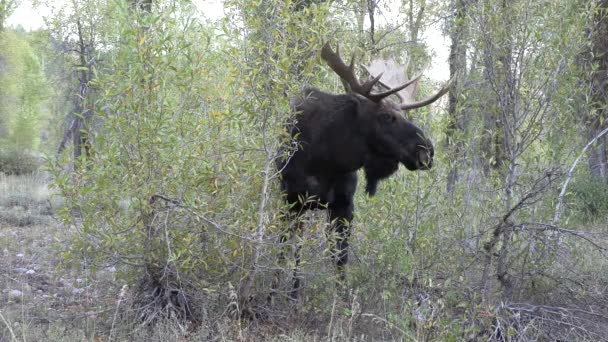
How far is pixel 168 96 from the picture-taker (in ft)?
15.9

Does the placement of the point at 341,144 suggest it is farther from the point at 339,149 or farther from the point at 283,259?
the point at 283,259

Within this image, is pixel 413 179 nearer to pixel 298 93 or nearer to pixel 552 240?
pixel 552 240

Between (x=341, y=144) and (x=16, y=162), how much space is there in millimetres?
19891

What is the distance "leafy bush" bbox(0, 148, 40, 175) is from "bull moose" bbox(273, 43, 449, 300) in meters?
18.7

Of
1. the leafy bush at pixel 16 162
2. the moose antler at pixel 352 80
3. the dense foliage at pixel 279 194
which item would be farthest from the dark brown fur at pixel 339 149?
the leafy bush at pixel 16 162

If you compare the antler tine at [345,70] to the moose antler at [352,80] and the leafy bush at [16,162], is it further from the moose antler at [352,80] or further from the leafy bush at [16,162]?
the leafy bush at [16,162]

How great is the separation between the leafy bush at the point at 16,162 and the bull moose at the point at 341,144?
18.7 metres

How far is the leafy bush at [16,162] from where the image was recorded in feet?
74.1

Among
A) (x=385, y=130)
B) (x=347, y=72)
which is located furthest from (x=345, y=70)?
(x=385, y=130)

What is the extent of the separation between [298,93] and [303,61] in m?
0.29

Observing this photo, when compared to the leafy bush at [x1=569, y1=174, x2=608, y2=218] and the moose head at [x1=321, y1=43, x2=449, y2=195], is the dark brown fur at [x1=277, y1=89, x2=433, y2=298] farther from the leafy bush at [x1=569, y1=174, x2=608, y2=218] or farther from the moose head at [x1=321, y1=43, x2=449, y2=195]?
the leafy bush at [x1=569, y1=174, x2=608, y2=218]

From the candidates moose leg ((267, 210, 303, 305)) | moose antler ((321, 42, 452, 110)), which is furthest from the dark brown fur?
moose leg ((267, 210, 303, 305))

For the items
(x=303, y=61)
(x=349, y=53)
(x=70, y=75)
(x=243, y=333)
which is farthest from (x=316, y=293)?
(x=70, y=75)

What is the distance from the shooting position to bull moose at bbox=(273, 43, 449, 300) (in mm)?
5926
